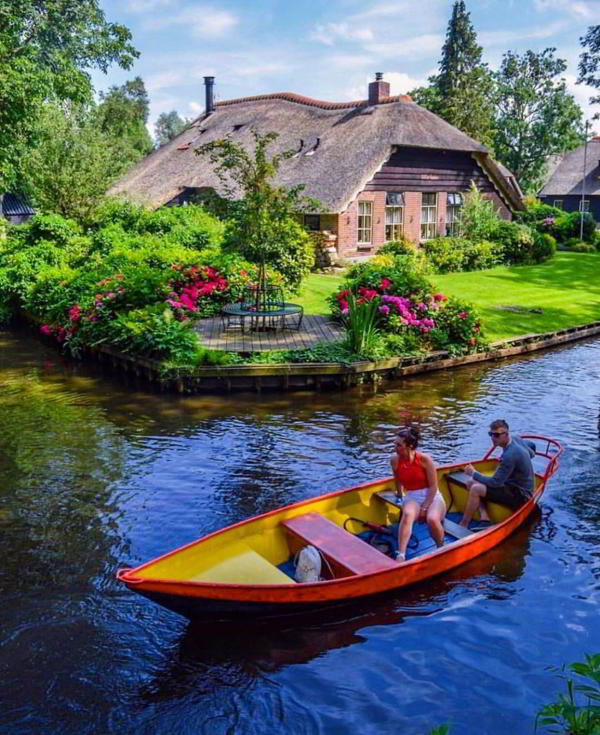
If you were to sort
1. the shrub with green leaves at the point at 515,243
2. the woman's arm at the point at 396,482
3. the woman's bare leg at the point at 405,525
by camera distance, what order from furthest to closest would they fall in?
the shrub with green leaves at the point at 515,243 → the woman's arm at the point at 396,482 → the woman's bare leg at the point at 405,525

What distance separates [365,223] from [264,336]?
48.5ft

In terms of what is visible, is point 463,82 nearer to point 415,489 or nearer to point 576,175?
point 576,175

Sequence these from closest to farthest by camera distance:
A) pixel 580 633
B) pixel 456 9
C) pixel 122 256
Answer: pixel 580 633 < pixel 122 256 < pixel 456 9

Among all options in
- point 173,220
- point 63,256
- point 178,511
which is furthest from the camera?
point 173,220

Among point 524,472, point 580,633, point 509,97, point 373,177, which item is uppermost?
point 509,97

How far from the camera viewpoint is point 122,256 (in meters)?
24.4

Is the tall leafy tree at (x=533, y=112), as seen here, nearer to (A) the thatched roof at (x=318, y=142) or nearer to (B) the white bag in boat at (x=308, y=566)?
(A) the thatched roof at (x=318, y=142)

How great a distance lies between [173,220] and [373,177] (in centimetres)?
891

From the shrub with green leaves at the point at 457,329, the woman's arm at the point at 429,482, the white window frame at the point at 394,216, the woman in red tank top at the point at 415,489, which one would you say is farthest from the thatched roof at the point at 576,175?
the woman's arm at the point at 429,482

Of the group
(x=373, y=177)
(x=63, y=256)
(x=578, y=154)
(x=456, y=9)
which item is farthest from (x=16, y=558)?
(x=578, y=154)

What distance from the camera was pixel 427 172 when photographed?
34.2 metres

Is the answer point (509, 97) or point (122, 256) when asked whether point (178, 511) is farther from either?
point (509, 97)

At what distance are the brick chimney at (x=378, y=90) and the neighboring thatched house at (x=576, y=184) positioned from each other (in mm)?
28772

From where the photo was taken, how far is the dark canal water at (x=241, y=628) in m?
6.84
